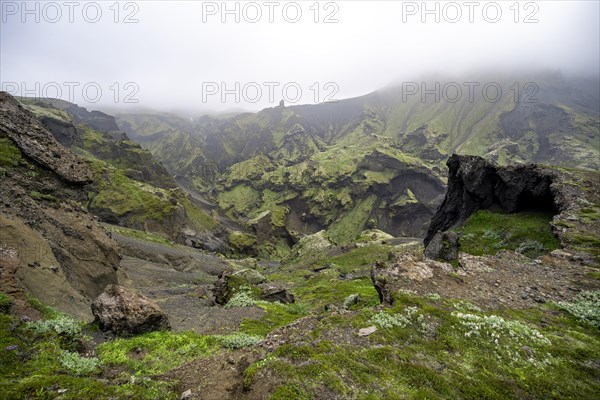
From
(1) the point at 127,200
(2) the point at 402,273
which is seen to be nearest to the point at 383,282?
(2) the point at 402,273

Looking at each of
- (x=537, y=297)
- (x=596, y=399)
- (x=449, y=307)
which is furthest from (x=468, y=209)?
(x=596, y=399)

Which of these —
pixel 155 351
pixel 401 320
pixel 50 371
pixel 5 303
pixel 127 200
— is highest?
pixel 127 200

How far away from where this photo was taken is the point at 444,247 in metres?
40.2

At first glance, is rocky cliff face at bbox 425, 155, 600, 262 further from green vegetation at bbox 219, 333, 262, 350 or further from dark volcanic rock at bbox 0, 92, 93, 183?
dark volcanic rock at bbox 0, 92, 93, 183

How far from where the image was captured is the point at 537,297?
20.3m

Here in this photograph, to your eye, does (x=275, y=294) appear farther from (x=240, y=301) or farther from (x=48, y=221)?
(x=48, y=221)

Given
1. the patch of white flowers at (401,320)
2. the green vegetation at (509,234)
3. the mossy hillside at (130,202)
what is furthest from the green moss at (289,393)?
the mossy hillside at (130,202)

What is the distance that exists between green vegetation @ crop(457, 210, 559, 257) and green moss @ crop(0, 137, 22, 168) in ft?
163

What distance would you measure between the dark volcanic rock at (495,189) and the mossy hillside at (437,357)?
33517mm

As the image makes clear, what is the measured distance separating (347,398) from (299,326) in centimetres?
563

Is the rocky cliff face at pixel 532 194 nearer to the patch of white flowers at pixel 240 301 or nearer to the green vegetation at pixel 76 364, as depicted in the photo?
the patch of white flowers at pixel 240 301

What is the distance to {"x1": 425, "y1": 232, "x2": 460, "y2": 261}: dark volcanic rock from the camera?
3884cm

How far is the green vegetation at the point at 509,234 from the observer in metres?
34.8

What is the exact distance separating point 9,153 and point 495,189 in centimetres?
6502
